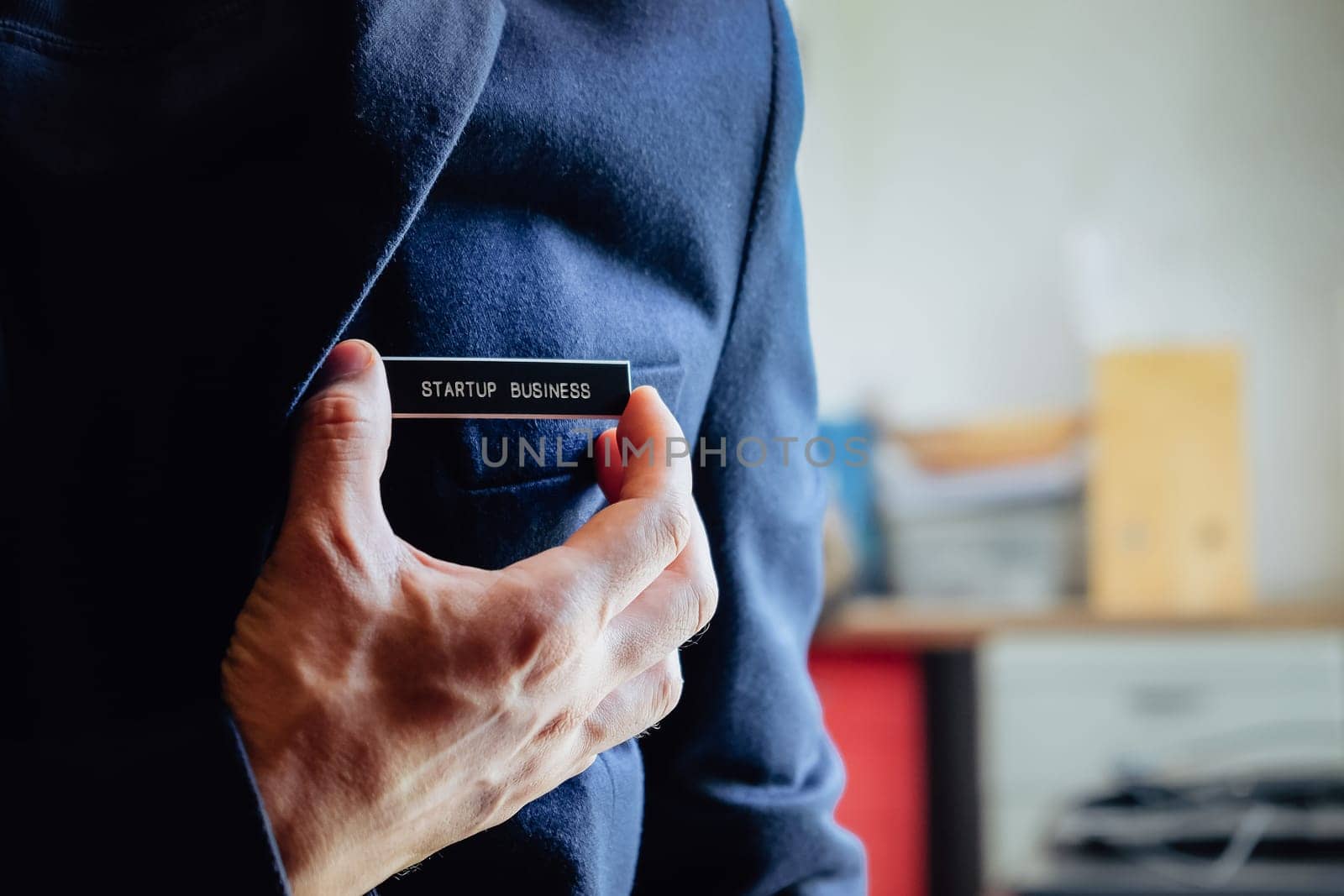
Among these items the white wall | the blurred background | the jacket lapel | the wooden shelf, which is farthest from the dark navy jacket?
the white wall

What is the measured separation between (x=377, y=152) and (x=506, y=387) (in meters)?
0.11

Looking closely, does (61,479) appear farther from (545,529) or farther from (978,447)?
(978,447)

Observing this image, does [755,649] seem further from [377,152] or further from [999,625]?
[999,625]

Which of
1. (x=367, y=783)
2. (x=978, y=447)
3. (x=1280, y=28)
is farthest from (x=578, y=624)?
(x=1280, y=28)

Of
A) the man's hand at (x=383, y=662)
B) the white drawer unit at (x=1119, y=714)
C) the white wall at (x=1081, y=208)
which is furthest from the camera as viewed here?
the white wall at (x=1081, y=208)

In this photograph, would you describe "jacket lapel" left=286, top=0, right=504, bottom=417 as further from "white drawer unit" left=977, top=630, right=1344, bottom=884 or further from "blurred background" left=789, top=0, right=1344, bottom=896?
"white drawer unit" left=977, top=630, right=1344, bottom=884

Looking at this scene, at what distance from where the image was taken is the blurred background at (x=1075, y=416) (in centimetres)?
195

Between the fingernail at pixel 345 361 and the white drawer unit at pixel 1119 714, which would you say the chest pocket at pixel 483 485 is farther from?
the white drawer unit at pixel 1119 714

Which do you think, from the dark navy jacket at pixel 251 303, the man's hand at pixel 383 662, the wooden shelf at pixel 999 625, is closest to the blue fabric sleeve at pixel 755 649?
the dark navy jacket at pixel 251 303

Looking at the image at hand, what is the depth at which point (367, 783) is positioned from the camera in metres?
0.36

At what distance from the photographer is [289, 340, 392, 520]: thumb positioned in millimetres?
379

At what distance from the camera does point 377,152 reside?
16.8 inches

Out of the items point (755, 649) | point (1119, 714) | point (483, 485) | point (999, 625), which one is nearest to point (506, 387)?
point (483, 485)

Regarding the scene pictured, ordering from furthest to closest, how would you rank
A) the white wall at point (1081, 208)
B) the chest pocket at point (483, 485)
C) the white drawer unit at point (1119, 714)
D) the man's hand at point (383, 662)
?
the white wall at point (1081, 208) → the white drawer unit at point (1119, 714) → the chest pocket at point (483, 485) → the man's hand at point (383, 662)
